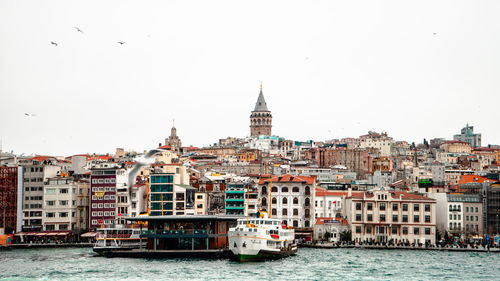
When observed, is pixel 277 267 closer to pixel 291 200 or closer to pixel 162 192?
pixel 291 200

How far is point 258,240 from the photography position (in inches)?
2424

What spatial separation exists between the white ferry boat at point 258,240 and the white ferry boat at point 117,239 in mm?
10957

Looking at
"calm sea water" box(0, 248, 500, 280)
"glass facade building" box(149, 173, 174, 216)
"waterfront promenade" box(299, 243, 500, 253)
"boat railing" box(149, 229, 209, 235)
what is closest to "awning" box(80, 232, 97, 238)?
"glass facade building" box(149, 173, 174, 216)

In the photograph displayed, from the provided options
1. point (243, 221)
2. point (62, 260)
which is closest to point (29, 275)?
point (62, 260)

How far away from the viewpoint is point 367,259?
62969 mm

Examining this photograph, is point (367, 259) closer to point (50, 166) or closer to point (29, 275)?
point (29, 275)

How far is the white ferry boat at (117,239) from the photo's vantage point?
69.2 meters

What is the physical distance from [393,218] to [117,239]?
26399 millimetres

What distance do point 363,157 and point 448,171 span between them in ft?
61.8

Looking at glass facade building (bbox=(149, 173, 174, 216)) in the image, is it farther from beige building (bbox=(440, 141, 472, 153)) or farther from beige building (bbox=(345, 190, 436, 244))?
beige building (bbox=(440, 141, 472, 153))

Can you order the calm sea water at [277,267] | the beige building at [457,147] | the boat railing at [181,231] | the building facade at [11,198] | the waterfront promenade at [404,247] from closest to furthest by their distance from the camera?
the calm sea water at [277,267] < the boat railing at [181,231] < the waterfront promenade at [404,247] < the building facade at [11,198] < the beige building at [457,147]

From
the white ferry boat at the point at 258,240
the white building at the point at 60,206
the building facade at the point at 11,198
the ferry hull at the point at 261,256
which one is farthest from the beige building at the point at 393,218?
the building facade at the point at 11,198

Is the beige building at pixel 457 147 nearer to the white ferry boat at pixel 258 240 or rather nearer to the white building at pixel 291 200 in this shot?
the white building at pixel 291 200

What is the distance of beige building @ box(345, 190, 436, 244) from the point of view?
77000 mm
